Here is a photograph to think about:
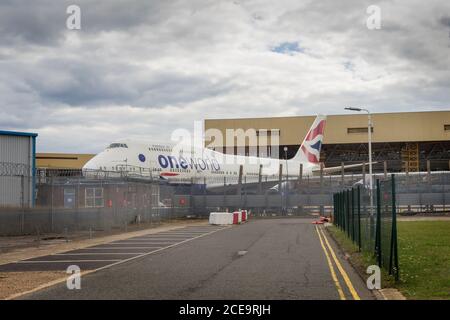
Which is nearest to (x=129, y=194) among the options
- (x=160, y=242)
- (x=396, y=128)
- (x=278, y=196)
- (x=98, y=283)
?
(x=160, y=242)

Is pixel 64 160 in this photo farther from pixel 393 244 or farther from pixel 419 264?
pixel 393 244

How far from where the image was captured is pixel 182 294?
10.1 meters

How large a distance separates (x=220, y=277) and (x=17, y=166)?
1729 cm

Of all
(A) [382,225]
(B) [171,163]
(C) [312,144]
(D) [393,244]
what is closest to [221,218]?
(B) [171,163]

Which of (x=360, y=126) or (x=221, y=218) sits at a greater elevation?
(x=360, y=126)

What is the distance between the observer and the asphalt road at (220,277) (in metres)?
10.2

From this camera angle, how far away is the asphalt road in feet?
33.5

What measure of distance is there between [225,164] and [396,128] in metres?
24.3

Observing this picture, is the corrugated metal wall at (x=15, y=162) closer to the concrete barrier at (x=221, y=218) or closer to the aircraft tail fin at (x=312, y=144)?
the concrete barrier at (x=221, y=218)

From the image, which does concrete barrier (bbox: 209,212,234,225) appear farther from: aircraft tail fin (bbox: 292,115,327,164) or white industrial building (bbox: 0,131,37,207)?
aircraft tail fin (bbox: 292,115,327,164)

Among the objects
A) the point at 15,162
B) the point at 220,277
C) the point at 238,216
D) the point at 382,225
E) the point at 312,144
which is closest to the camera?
the point at 220,277

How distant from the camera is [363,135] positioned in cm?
7306

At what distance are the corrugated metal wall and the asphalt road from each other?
415 inches

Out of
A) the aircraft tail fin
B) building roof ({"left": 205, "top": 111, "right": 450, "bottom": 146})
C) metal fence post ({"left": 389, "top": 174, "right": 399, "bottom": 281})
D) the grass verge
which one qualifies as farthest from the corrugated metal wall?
building roof ({"left": 205, "top": 111, "right": 450, "bottom": 146})
